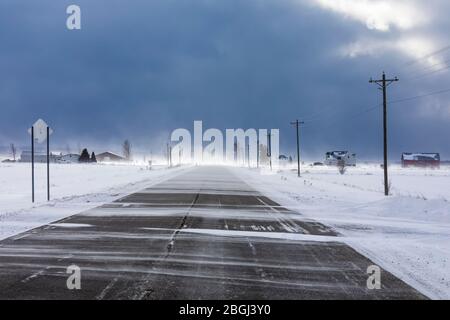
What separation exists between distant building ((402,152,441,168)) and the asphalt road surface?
145818 mm

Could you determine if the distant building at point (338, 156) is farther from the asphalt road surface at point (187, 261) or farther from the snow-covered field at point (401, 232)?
the asphalt road surface at point (187, 261)

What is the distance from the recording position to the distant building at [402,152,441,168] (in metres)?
153

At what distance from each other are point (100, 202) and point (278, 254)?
1439 centimetres

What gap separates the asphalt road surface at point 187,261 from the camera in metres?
7.57

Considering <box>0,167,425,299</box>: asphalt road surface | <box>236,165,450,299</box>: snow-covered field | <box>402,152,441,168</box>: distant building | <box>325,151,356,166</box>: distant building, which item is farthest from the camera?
<box>325,151,356,166</box>: distant building

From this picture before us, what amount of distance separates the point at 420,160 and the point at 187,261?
154m

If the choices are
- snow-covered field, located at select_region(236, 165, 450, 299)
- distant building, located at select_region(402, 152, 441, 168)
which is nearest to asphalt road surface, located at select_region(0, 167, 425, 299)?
snow-covered field, located at select_region(236, 165, 450, 299)

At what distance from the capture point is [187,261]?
9.88 meters

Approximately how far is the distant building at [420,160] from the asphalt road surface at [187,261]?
478ft

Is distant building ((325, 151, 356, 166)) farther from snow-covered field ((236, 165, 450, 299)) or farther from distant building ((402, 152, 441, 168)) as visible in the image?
snow-covered field ((236, 165, 450, 299))

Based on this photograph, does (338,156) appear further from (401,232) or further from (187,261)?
(187,261)

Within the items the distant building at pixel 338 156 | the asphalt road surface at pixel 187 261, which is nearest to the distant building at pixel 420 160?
the distant building at pixel 338 156

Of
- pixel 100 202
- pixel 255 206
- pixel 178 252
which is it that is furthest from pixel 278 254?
pixel 100 202

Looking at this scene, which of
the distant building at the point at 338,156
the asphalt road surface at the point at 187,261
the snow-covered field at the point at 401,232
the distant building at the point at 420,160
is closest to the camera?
the asphalt road surface at the point at 187,261
